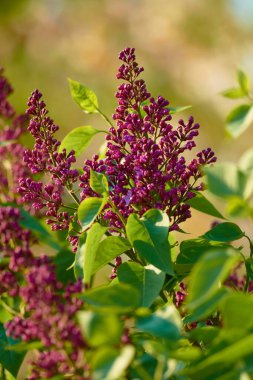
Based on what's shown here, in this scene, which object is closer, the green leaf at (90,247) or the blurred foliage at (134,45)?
the green leaf at (90,247)

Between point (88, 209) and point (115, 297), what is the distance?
22cm

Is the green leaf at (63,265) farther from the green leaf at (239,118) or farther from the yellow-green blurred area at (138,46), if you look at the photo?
the yellow-green blurred area at (138,46)

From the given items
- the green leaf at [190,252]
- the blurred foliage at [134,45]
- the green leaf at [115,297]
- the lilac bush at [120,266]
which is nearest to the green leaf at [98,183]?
the lilac bush at [120,266]

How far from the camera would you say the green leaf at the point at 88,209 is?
0.78 metres

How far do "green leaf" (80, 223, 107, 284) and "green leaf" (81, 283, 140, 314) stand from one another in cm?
16

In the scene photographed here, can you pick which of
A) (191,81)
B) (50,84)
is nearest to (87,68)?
(50,84)

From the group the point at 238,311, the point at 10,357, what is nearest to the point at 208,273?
the point at 238,311

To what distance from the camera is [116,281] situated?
80cm

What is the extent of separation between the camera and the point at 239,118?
70cm

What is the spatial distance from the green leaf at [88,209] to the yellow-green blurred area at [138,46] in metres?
8.40

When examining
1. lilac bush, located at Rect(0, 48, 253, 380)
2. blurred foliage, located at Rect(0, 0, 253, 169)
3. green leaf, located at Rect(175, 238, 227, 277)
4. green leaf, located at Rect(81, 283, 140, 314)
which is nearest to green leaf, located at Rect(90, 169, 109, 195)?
lilac bush, located at Rect(0, 48, 253, 380)

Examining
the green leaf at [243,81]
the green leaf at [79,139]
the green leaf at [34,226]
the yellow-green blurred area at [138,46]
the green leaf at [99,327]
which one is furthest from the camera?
the yellow-green blurred area at [138,46]

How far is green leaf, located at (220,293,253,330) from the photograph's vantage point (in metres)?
0.56

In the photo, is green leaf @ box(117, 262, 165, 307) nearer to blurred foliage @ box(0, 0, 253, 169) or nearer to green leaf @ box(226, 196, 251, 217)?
green leaf @ box(226, 196, 251, 217)
